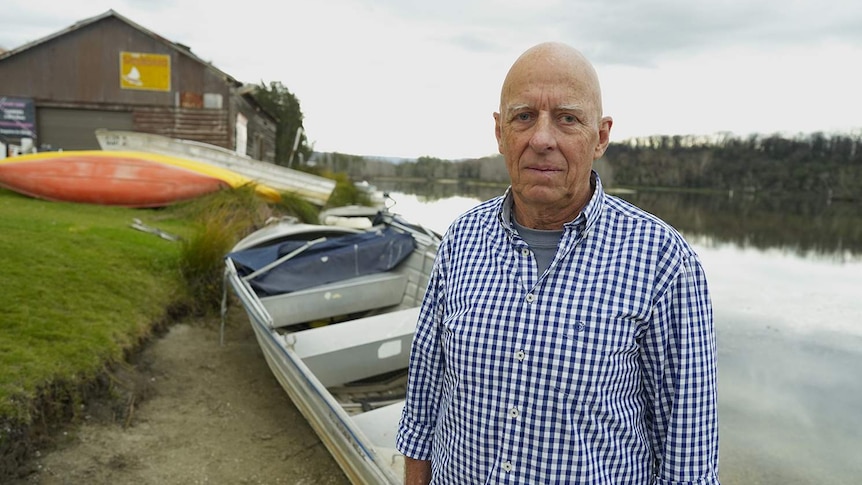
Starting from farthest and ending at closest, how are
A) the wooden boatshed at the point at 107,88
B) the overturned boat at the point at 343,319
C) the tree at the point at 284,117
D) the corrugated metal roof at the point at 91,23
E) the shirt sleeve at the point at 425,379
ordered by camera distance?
the tree at the point at 284,117 < the wooden boatshed at the point at 107,88 < the corrugated metal roof at the point at 91,23 < the overturned boat at the point at 343,319 < the shirt sleeve at the point at 425,379

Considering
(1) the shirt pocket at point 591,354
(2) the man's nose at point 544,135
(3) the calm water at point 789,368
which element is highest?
(2) the man's nose at point 544,135

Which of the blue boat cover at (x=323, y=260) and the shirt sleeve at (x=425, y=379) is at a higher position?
the shirt sleeve at (x=425, y=379)

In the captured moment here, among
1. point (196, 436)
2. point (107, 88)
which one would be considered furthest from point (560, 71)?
point (107, 88)

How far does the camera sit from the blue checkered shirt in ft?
4.59

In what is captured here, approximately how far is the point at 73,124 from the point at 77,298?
13539mm

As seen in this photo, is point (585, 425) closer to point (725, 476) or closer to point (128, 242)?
point (725, 476)

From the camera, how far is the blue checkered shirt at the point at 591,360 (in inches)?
55.1

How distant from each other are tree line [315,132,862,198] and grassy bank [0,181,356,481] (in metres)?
59.7

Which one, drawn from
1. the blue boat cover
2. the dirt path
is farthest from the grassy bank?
the blue boat cover

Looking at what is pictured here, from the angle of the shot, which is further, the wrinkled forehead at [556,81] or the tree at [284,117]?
the tree at [284,117]

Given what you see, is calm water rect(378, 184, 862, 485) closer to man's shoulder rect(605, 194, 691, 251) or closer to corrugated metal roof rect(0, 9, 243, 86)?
man's shoulder rect(605, 194, 691, 251)

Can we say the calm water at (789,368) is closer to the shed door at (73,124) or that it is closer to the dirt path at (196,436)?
the dirt path at (196,436)

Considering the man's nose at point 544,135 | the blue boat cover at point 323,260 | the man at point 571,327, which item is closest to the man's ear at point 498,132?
the man at point 571,327

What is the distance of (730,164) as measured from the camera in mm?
86125
